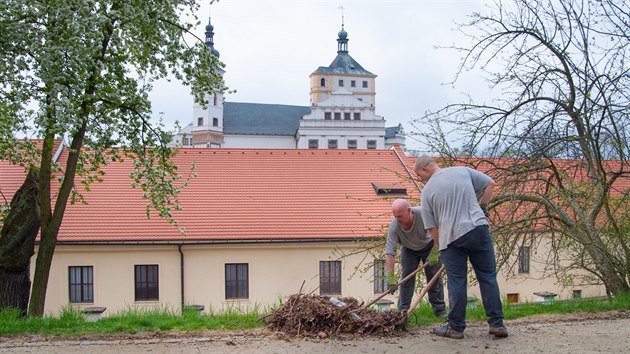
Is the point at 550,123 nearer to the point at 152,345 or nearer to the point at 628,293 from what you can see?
the point at 628,293

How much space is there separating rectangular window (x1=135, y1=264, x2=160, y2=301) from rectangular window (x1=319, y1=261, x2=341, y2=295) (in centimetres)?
614

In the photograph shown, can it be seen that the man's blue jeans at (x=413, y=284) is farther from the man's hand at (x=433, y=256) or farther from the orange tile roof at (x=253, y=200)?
the orange tile roof at (x=253, y=200)

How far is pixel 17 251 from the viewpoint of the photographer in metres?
9.96

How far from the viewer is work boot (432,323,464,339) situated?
528 cm

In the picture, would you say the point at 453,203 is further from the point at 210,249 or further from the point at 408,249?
the point at 210,249

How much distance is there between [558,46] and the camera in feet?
27.8

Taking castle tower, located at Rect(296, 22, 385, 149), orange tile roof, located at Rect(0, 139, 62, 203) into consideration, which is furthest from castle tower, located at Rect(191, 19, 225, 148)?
orange tile roof, located at Rect(0, 139, 62, 203)

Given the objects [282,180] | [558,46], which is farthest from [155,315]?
[282,180]

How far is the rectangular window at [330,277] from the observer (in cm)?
2228

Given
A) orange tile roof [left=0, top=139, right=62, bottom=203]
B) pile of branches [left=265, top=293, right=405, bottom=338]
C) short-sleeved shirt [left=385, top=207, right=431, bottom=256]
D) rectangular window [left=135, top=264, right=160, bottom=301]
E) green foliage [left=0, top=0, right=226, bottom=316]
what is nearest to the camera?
pile of branches [left=265, top=293, right=405, bottom=338]

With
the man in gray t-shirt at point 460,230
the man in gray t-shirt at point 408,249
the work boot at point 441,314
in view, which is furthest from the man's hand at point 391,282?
the man in gray t-shirt at point 460,230

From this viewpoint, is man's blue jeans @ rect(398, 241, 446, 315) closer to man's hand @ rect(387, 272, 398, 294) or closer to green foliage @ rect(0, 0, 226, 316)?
man's hand @ rect(387, 272, 398, 294)

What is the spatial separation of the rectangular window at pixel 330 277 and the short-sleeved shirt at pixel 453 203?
1728 centimetres

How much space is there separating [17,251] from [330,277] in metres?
14.0
